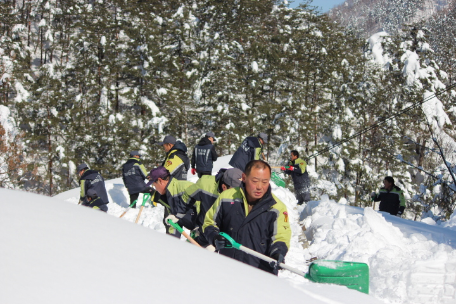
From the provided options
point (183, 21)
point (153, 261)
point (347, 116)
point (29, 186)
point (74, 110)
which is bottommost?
point (29, 186)

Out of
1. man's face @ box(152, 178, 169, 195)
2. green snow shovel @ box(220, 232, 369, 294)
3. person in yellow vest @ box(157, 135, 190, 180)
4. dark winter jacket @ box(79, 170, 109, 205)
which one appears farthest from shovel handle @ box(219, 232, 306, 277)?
dark winter jacket @ box(79, 170, 109, 205)

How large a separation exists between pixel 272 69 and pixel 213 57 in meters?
4.56

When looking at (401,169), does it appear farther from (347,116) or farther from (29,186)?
(29,186)

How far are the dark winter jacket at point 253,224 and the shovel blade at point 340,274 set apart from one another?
27 centimetres

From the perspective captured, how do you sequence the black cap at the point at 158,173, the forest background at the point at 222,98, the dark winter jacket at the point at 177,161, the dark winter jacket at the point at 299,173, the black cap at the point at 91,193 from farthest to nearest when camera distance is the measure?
the forest background at the point at 222,98 → the dark winter jacket at the point at 299,173 → the black cap at the point at 91,193 → the dark winter jacket at the point at 177,161 → the black cap at the point at 158,173

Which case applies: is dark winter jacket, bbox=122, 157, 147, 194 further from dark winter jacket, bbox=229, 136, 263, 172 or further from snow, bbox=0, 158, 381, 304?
snow, bbox=0, 158, 381, 304

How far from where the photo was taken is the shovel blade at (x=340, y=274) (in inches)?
105

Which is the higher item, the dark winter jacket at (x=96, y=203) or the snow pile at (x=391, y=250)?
the snow pile at (x=391, y=250)

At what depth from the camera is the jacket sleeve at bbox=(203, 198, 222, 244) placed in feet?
9.71

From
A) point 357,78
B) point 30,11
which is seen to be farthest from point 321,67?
point 30,11

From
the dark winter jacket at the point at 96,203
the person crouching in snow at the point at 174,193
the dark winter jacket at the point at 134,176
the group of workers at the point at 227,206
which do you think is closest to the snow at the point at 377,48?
the dark winter jacket at the point at 134,176

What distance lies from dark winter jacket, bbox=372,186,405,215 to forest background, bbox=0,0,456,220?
40.2 ft

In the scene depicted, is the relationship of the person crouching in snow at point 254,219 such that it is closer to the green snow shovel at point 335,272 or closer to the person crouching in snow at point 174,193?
the green snow shovel at point 335,272

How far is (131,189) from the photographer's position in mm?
8156
